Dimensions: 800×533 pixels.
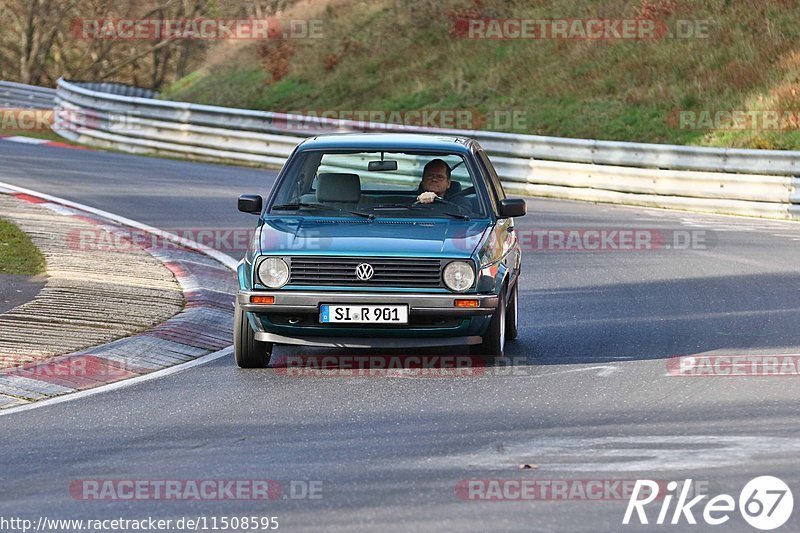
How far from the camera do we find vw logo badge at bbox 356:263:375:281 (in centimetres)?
943

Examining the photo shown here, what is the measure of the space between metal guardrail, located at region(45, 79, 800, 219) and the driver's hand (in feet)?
36.7

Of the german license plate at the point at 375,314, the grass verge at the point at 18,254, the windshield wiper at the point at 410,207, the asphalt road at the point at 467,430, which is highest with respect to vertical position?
the windshield wiper at the point at 410,207

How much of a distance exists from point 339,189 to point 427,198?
2.19 feet

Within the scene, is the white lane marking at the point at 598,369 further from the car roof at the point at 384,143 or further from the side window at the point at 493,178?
the car roof at the point at 384,143

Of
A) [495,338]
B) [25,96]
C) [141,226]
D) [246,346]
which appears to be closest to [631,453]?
[495,338]

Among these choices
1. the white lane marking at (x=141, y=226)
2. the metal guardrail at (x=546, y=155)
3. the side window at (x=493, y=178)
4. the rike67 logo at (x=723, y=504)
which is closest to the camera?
the rike67 logo at (x=723, y=504)

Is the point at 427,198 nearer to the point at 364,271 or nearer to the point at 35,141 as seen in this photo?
the point at 364,271

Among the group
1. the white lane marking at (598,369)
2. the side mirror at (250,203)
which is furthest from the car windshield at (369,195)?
the white lane marking at (598,369)

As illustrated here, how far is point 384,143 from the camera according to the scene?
35.3 ft

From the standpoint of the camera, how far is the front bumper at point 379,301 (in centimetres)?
934

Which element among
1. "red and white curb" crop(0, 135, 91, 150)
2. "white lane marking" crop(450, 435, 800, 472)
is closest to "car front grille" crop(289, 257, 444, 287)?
"white lane marking" crop(450, 435, 800, 472)

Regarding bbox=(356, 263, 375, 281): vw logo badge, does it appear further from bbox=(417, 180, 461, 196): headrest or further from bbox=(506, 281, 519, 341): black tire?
bbox=(506, 281, 519, 341): black tire

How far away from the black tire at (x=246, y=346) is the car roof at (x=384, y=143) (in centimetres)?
177

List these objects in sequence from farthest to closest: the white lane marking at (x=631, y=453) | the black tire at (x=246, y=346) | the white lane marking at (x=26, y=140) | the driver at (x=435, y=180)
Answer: the white lane marking at (x=26, y=140) < the driver at (x=435, y=180) < the black tire at (x=246, y=346) < the white lane marking at (x=631, y=453)
